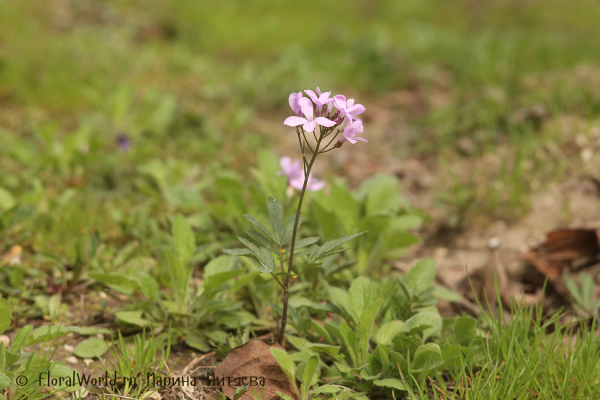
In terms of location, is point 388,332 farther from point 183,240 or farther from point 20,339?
point 20,339

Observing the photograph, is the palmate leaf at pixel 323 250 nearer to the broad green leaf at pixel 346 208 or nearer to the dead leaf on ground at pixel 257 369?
the dead leaf on ground at pixel 257 369

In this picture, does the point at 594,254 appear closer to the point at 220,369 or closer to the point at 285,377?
the point at 285,377

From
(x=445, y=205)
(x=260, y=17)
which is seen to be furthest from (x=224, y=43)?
(x=445, y=205)

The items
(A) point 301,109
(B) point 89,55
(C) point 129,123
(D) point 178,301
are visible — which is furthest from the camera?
(B) point 89,55

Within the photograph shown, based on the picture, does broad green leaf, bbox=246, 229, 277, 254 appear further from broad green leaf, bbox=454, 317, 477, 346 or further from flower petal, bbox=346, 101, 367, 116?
broad green leaf, bbox=454, 317, 477, 346

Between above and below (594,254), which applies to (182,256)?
above

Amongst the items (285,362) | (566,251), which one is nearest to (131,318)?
(285,362)
